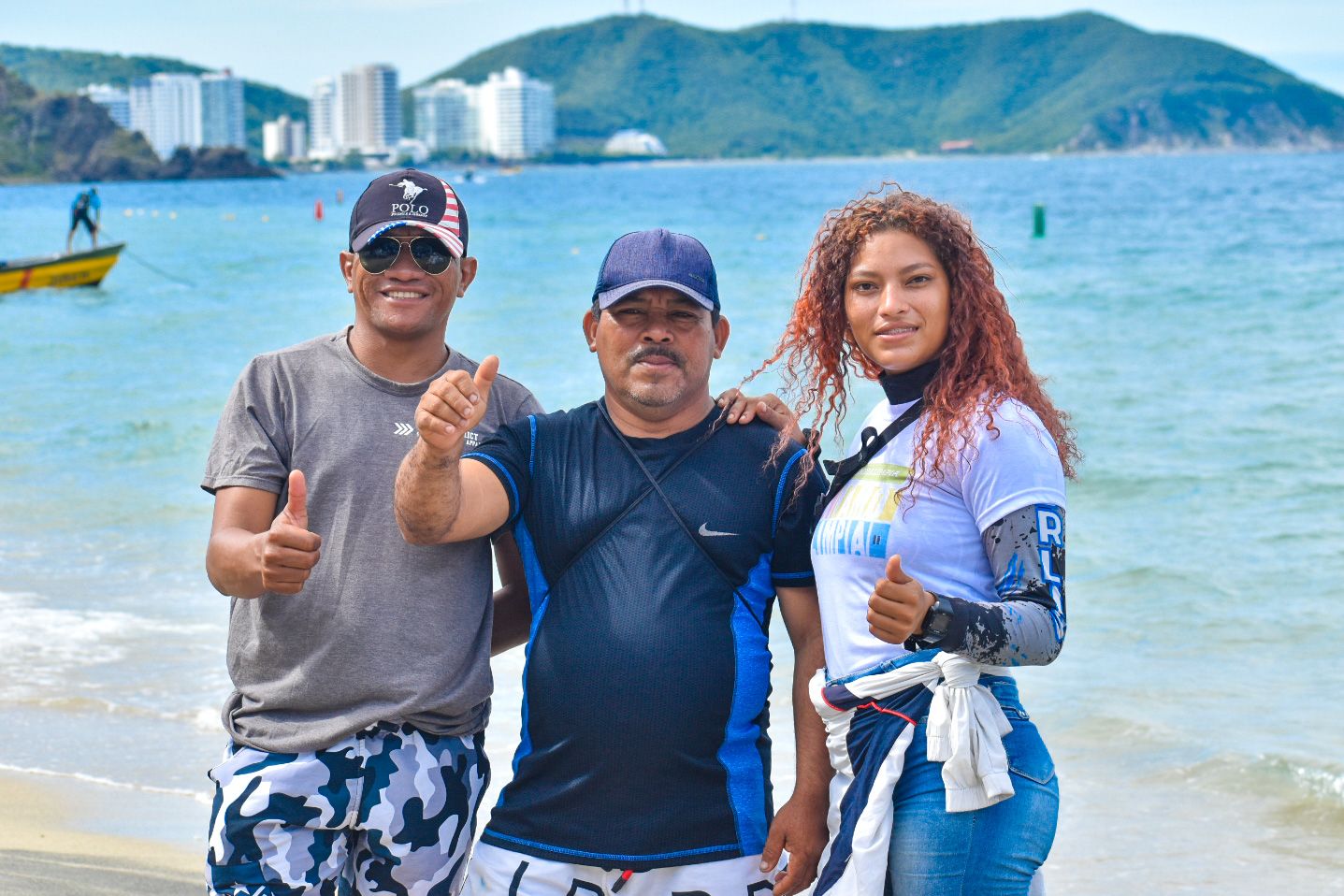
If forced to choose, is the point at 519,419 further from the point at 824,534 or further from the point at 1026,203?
the point at 1026,203

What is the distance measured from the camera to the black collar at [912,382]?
2.81 m

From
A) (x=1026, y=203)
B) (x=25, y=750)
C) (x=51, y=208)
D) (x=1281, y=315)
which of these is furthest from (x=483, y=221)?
(x=25, y=750)

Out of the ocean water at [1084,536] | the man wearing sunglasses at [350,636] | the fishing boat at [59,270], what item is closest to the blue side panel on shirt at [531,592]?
the man wearing sunglasses at [350,636]

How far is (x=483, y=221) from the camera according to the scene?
61719 millimetres

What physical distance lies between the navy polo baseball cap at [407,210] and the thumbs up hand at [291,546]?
24.4 inches

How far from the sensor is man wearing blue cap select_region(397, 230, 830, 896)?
2889mm

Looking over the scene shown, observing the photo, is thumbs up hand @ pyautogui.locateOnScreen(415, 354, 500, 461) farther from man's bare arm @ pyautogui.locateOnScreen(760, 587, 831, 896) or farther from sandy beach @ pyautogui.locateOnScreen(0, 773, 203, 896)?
sandy beach @ pyautogui.locateOnScreen(0, 773, 203, 896)

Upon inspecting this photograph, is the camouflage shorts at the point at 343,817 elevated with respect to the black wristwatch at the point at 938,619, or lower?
lower

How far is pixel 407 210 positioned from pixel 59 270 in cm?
2902

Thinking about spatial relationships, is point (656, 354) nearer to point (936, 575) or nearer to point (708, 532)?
point (708, 532)

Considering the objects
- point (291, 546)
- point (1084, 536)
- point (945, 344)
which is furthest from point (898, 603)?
point (1084, 536)

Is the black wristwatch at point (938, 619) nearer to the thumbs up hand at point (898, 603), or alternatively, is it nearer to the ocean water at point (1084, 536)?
the thumbs up hand at point (898, 603)

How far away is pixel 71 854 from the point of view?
487 centimetres

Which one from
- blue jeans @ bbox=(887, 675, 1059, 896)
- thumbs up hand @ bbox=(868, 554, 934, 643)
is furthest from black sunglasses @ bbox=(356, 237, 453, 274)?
blue jeans @ bbox=(887, 675, 1059, 896)
